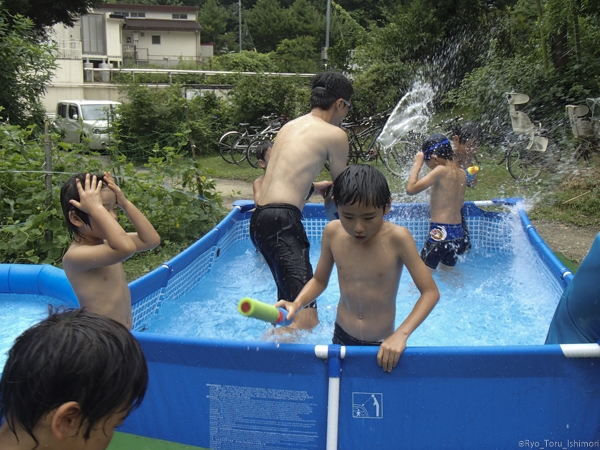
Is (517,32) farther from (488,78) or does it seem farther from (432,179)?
(432,179)

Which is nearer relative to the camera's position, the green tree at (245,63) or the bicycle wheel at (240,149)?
the bicycle wheel at (240,149)

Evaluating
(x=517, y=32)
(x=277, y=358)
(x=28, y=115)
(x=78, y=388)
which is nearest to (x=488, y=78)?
(x=517, y=32)

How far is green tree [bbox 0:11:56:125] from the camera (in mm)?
11578

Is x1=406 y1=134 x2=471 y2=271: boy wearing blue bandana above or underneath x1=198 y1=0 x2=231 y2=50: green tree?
underneath

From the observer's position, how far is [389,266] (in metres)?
2.55

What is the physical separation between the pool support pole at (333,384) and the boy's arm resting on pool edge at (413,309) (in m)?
0.16

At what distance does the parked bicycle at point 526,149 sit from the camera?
9.78 meters

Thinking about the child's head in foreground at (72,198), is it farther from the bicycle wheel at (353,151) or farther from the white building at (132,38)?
the white building at (132,38)

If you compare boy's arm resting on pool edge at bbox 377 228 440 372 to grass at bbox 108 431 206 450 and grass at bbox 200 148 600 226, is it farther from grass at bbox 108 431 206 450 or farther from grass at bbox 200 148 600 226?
grass at bbox 200 148 600 226

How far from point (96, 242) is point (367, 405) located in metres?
1.44

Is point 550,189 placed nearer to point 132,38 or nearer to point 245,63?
point 245,63

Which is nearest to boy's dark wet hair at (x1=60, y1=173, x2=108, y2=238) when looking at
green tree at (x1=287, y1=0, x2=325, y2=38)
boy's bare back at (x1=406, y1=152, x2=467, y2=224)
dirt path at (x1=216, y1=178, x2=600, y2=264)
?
boy's bare back at (x1=406, y1=152, x2=467, y2=224)

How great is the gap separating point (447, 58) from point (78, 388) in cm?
1621

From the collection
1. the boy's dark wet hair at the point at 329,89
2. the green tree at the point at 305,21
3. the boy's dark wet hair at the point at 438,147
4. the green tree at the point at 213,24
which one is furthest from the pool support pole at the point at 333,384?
the green tree at the point at 213,24
